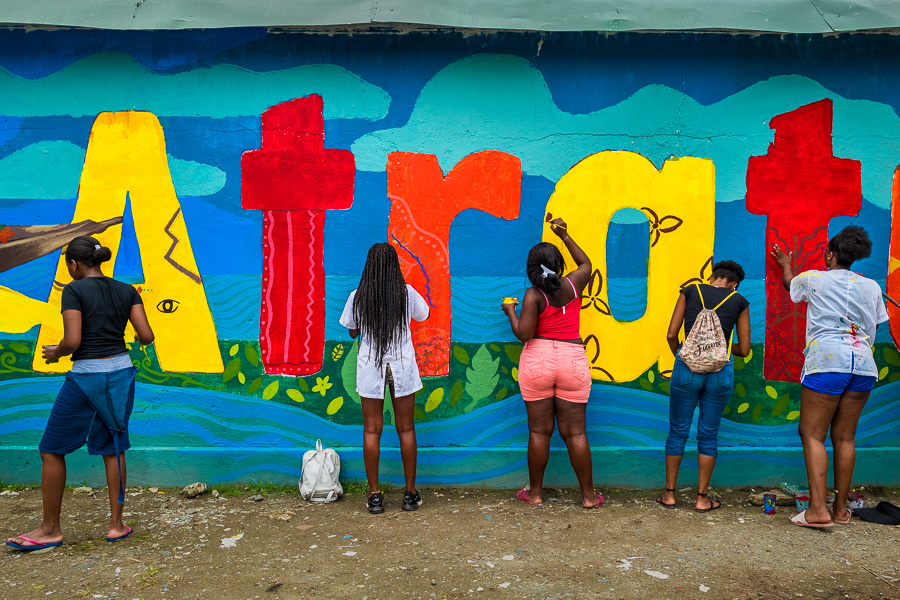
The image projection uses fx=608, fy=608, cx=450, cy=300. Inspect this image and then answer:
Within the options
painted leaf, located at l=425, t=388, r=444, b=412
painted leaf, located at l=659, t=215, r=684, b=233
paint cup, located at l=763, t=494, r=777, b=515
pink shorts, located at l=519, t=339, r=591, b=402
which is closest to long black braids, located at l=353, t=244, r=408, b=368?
painted leaf, located at l=425, t=388, r=444, b=412

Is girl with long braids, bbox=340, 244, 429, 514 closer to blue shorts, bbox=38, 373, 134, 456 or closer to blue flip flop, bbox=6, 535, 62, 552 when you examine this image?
blue shorts, bbox=38, 373, 134, 456

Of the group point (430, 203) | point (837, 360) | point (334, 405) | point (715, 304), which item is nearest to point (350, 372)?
point (334, 405)

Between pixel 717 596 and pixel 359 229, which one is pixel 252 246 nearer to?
pixel 359 229

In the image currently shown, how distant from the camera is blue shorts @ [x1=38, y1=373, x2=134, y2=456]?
3.62 m

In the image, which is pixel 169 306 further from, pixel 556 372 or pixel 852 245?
pixel 852 245

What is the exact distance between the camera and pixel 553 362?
13.9 ft

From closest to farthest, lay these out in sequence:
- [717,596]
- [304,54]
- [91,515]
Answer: [717,596] < [91,515] < [304,54]

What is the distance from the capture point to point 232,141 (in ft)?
15.5

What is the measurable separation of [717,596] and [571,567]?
2.51 feet

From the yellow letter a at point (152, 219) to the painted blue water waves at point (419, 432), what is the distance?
396 mm

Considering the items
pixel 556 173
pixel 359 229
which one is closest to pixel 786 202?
pixel 556 173

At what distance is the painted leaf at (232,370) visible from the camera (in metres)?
4.77

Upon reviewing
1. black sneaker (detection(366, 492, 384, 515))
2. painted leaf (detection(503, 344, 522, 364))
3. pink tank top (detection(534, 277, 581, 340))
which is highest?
pink tank top (detection(534, 277, 581, 340))

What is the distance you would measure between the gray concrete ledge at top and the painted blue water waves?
2724 mm
